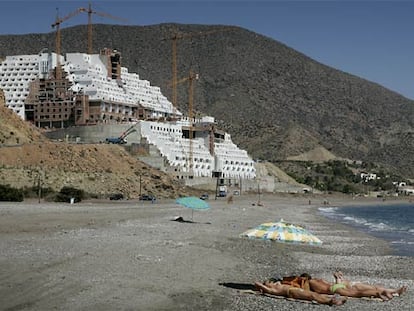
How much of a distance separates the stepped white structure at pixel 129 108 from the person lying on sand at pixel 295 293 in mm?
60480

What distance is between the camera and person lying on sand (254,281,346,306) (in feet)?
45.4

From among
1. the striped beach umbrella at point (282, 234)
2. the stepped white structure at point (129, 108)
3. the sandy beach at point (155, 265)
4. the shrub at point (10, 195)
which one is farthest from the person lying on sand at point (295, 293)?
the stepped white structure at point (129, 108)

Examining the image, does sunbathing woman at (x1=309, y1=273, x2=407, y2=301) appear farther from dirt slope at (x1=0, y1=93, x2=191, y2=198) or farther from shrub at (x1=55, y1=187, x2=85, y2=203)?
dirt slope at (x1=0, y1=93, x2=191, y2=198)

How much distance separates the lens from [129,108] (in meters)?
94.2

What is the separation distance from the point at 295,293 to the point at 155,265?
434 cm

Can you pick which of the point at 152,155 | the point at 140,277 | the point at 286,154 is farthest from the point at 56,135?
the point at 286,154

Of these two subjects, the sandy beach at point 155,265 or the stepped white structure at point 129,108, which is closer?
the sandy beach at point 155,265

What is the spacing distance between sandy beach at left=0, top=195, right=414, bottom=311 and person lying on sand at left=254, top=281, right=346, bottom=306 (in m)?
0.23

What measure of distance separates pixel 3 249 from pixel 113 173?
4684cm

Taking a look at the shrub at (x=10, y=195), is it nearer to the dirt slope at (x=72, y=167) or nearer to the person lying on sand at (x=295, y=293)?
the dirt slope at (x=72, y=167)

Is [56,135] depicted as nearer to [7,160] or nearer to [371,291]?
[7,160]

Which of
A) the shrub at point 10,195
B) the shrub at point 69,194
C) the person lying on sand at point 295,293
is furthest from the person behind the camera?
the shrub at point 69,194

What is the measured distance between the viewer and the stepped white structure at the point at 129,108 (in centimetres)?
8275

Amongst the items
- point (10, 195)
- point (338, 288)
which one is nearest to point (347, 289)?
point (338, 288)
